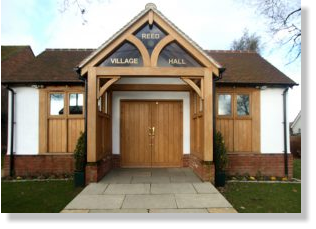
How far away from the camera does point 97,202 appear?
208 inches

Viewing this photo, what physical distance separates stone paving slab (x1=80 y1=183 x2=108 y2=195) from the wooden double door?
9.03ft

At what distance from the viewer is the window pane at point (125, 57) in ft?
22.2

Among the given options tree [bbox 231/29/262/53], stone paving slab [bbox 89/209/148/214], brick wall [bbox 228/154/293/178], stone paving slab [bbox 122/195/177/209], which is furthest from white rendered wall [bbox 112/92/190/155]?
tree [bbox 231/29/262/53]

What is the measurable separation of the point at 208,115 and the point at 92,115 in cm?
331

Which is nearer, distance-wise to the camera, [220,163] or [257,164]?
[220,163]

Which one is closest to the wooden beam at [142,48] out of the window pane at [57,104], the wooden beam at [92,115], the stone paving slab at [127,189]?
the wooden beam at [92,115]

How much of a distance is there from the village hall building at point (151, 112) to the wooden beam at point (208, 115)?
29mm

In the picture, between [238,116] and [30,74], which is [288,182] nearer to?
[238,116]

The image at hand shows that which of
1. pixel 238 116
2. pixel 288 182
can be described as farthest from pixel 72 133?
pixel 288 182

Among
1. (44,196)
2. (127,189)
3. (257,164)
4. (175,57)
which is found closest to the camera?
(44,196)

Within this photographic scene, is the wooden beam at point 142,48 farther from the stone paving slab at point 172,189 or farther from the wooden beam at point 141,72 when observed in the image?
the stone paving slab at point 172,189

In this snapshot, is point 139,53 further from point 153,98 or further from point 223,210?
point 223,210

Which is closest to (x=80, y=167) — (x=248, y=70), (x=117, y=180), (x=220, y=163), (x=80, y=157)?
(x=80, y=157)

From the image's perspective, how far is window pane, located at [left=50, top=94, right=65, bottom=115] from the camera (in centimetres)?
873
